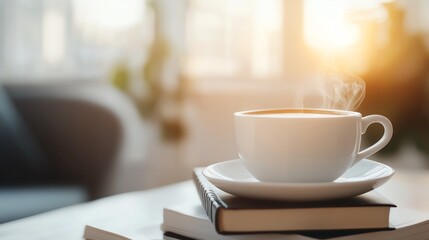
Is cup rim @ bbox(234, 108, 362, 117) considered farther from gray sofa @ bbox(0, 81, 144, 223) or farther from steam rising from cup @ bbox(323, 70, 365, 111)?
gray sofa @ bbox(0, 81, 144, 223)

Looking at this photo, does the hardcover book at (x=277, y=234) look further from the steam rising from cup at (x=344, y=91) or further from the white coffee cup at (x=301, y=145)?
the steam rising from cup at (x=344, y=91)

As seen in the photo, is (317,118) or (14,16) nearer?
(317,118)

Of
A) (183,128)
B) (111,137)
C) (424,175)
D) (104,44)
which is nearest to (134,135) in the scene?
(183,128)

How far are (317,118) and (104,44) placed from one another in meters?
1.91

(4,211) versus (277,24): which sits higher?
(277,24)

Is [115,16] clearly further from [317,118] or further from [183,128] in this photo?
[317,118]

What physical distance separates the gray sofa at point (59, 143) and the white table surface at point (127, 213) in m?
0.48

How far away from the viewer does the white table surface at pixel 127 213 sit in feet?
2.13

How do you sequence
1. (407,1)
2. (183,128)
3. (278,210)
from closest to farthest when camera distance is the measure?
(278,210), (407,1), (183,128)

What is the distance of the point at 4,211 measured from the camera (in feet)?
3.85

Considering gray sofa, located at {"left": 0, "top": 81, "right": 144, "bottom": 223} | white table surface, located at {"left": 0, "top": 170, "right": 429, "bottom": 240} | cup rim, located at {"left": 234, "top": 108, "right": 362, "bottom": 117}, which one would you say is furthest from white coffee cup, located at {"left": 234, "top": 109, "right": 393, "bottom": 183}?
gray sofa, located at {"left": 0, "top": 81, "right": 144, "bottom": 223}

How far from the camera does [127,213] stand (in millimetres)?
736

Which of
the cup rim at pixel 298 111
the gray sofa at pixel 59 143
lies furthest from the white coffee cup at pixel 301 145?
the gray sofa at pixel 59 143

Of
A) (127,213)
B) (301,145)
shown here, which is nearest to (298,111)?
(301,145)
